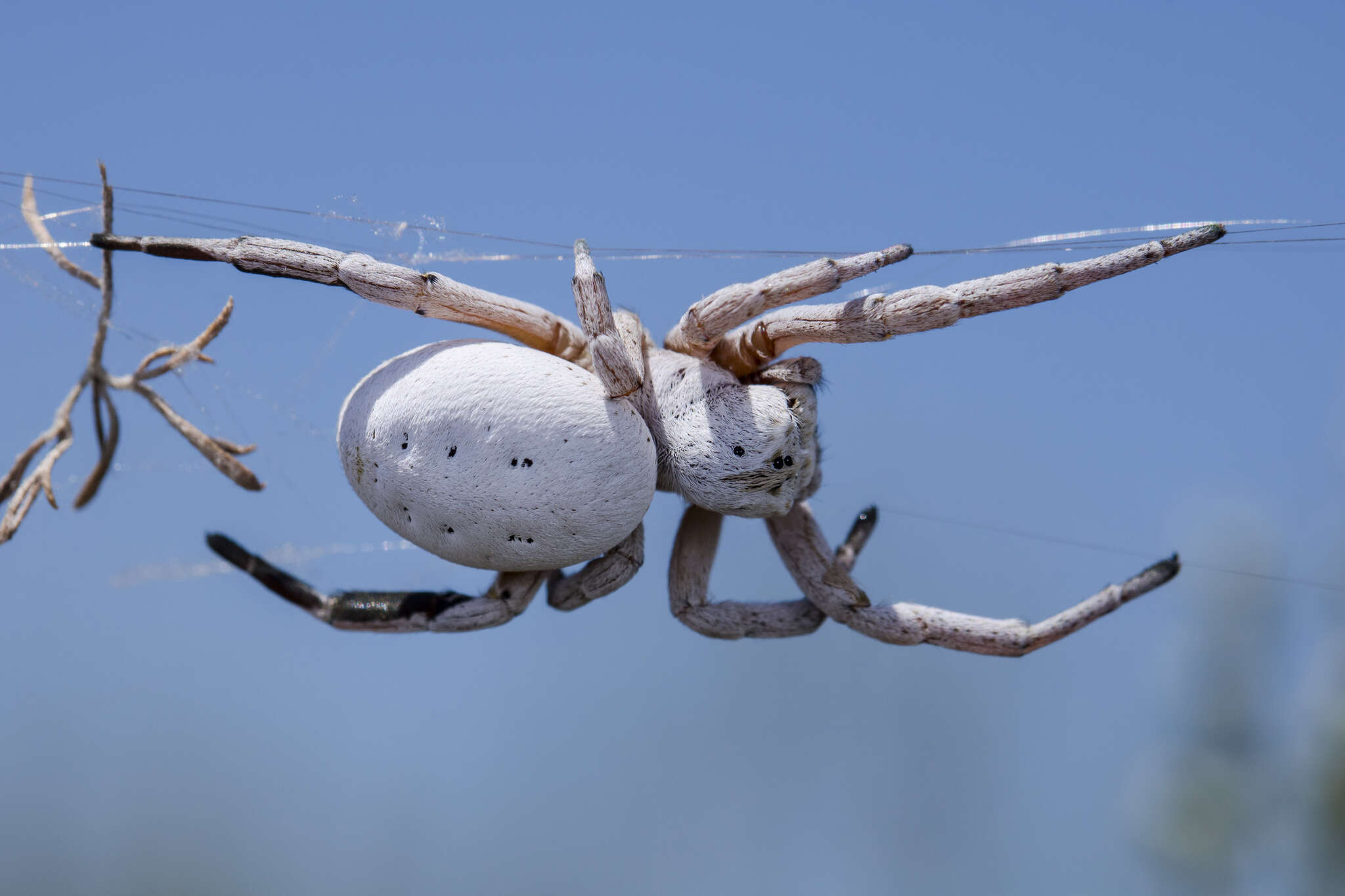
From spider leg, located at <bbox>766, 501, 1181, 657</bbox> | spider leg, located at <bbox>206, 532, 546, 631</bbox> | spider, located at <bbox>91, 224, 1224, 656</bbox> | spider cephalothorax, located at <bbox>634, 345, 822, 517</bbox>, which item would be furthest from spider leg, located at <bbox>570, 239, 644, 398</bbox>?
spider leg, located at <bbox>766, 501, 1181, 657</bbox>

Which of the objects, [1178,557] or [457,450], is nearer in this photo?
[457,450]

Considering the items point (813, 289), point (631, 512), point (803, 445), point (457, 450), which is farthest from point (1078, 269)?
point (457, 450)

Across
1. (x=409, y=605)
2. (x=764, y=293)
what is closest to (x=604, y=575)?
(x=409, y=605)

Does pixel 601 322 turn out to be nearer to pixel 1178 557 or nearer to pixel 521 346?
pixel 521 346

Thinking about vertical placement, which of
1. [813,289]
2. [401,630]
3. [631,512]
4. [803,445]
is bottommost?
[401,630]

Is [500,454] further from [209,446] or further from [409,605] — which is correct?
[209,446]

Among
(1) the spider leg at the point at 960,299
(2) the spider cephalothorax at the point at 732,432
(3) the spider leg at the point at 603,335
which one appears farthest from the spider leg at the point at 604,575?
(1) the spider leg at the point at 960,299
